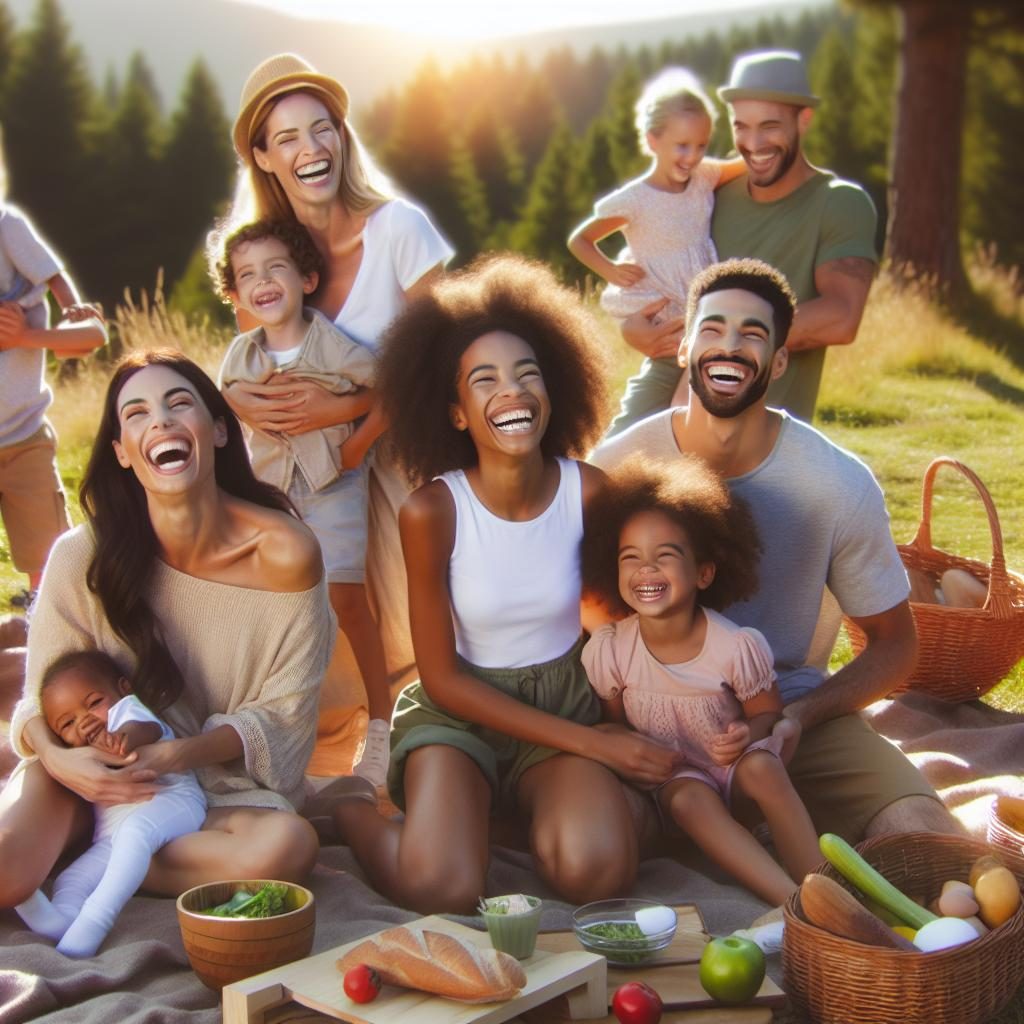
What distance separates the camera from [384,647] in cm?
482

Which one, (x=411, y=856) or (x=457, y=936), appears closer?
(x=457, y=936)

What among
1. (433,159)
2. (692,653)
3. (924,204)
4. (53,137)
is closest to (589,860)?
(692,653)

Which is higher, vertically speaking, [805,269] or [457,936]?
[805,269]

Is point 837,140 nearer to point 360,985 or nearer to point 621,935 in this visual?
point 621,935

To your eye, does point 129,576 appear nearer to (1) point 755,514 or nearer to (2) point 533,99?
(1) point 755,514

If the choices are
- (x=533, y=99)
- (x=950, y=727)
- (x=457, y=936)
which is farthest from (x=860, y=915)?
(x=533, y=99)

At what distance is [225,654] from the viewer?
11.9 ft

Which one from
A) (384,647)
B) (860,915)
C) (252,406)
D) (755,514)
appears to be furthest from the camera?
(384,647)

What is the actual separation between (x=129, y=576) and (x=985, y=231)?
65.3ft

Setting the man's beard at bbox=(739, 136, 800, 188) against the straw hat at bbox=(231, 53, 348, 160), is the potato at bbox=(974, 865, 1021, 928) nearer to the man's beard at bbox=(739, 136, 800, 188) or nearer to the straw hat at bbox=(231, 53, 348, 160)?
the man's beard at bbox=(739, 136, 800, 188)

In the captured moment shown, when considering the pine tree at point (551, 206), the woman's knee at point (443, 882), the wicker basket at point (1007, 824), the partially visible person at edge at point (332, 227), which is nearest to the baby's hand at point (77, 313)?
the partially visible person at edge at point (332, 227)

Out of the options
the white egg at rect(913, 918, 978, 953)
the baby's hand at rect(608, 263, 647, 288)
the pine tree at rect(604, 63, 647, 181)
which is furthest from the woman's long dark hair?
the pine tree at rect(604, 63, 647, 181)

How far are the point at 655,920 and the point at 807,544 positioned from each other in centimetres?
122

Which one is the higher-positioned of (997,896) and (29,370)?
(29,370)
